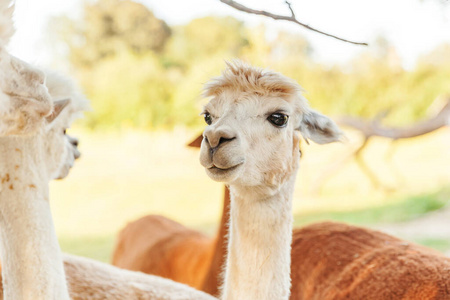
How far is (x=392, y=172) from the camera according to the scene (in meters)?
9.93

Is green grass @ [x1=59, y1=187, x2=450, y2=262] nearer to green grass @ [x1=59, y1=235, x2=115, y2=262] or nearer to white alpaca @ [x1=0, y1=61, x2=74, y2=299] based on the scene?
green grass @ [x1=59, y1=235, x2=115, y2=262]

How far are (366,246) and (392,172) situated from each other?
822cm

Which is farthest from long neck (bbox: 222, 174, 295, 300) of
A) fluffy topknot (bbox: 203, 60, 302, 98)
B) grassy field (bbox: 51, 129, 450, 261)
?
grassy field (bbox: 51, 129, 450, 261)

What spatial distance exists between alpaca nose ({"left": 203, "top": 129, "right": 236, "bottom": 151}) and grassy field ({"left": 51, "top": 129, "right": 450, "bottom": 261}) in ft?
15.6

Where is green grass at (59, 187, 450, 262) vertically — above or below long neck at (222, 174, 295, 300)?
above

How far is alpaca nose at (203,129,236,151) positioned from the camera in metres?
1.23

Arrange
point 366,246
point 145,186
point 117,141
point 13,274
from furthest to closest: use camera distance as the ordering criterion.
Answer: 1. point 117,141
2. point 145,186
3. point 366,246
4. point 13,274

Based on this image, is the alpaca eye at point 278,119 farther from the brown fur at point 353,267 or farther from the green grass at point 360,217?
the green grass at point 360,217

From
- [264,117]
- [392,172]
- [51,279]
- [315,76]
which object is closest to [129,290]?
[51,279]

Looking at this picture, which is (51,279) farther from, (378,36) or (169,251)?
(378,36)

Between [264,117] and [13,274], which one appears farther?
[13,274]

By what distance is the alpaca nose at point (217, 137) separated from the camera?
1.23 m

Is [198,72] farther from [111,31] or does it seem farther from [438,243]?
[111,31]

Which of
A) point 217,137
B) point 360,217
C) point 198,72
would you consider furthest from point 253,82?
point 198,72
